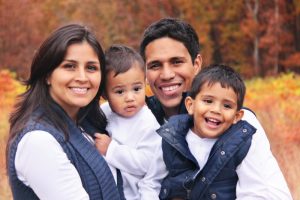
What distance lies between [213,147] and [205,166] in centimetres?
11

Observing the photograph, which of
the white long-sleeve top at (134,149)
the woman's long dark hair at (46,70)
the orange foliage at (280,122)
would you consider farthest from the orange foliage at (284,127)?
the woman's long dark hair at (46,70)

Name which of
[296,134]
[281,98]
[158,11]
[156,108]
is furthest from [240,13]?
[156,108]

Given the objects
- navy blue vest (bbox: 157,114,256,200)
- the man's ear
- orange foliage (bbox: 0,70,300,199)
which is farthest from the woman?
orange foliage (bbox: 0,70,300,199)

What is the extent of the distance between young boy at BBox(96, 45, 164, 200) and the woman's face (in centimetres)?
37

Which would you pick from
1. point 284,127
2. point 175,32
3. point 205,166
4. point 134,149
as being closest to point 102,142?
point 134,149

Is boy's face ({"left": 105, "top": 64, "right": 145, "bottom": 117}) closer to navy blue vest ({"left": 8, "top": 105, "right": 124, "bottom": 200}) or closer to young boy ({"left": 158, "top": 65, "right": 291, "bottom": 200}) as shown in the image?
young boy ({"left": 158, "top": 65, "right": 291, "bottom": 200})

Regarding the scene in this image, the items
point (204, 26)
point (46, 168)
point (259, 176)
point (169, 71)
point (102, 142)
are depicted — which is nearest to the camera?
point (46, 168)

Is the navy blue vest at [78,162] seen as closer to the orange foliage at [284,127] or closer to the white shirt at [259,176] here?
the white shirt at [259,176]

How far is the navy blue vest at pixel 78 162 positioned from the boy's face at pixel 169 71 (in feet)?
3.05

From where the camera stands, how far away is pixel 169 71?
3.51 metres

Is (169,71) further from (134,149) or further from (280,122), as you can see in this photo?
(280,122)

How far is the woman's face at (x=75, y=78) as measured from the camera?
2.63 m

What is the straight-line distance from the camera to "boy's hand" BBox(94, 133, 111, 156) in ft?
9.69

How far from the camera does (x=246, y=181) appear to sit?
273 centimetres
